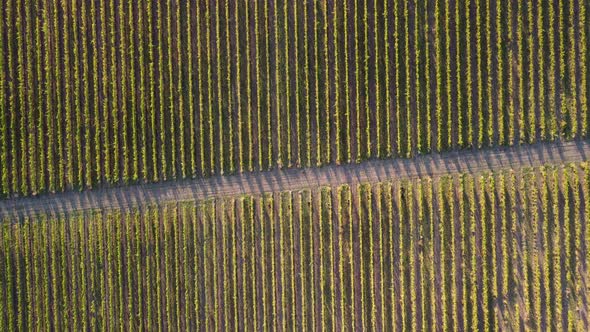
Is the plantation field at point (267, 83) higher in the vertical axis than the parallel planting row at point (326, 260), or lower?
higher

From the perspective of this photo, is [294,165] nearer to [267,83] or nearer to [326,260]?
[267,83]

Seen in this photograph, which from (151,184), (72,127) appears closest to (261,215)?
(151,184)

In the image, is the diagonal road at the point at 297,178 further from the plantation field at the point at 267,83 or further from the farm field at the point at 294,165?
the plantation field at the point at 267,83

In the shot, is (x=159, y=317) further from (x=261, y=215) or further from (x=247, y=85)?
(x=247, y=85)

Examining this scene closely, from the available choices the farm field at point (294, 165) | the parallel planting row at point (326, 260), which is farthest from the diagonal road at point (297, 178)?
the parallel planting row at point (326, 260)

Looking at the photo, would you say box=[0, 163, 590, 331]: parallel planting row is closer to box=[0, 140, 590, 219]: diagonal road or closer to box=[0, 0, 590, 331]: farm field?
box=[0, 0, 590, 331]: farm field

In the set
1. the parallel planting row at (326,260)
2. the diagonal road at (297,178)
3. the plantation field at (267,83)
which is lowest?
the parallel planting row at (326,260)
